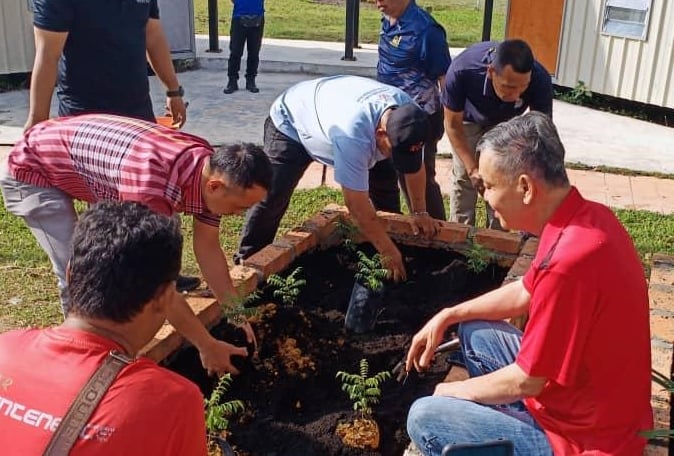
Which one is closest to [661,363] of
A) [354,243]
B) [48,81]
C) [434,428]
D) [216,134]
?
[434,428]

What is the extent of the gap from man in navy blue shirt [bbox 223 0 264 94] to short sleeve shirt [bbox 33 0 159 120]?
6.07 metres

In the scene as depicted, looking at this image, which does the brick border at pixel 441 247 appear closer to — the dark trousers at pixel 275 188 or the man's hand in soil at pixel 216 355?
the dark trousers at pixel 275 188

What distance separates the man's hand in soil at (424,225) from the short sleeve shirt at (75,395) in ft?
9.37

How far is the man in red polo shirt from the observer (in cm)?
283

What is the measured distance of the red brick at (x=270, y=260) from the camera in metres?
3.91

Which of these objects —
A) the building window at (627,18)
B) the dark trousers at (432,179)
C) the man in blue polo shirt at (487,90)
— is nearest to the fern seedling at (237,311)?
the man in blue polo shirt at (487,90)

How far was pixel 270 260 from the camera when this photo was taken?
3.99 m

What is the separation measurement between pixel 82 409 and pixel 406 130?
221 centimetres

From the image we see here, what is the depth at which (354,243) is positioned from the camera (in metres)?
4.44

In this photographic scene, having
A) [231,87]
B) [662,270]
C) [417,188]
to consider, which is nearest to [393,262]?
[417,188]

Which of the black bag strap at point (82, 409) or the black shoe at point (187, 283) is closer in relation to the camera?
the black bag strap at point (82, 409)

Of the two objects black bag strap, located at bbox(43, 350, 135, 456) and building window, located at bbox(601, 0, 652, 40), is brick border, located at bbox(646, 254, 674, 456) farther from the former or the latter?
building window, located at bbox(601, 0, 652, 40)

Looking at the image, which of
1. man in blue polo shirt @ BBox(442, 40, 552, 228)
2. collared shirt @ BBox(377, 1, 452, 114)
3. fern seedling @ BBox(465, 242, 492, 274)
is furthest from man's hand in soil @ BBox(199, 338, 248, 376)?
collared shirt @ BBox(377, 1, 452, 114)

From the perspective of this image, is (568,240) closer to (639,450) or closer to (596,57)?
(639,450)
